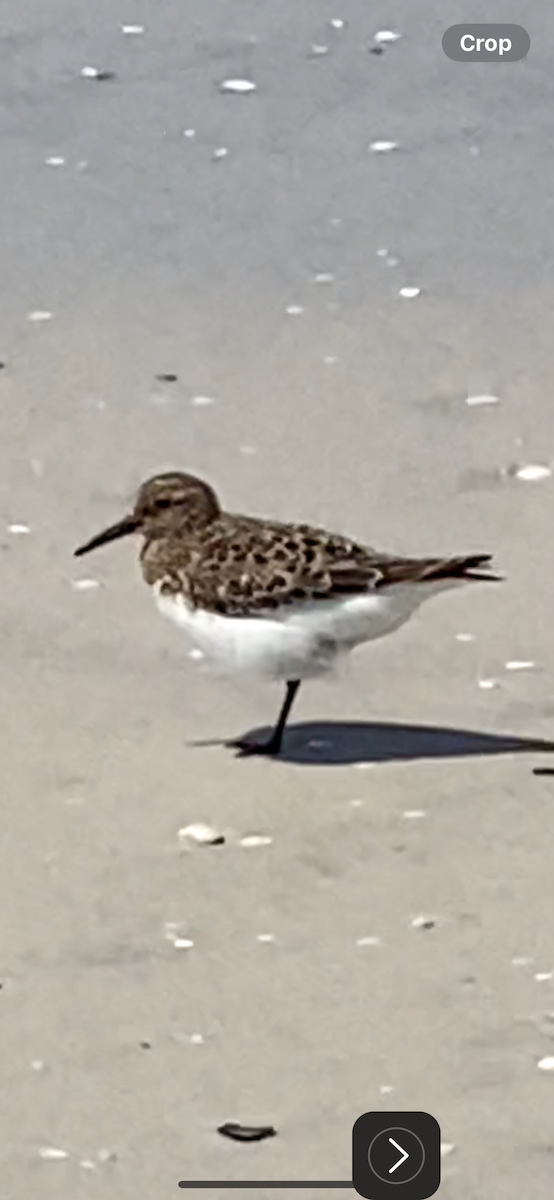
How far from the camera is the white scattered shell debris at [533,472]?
406 inches

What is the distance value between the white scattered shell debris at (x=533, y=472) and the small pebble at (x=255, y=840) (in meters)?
2.68

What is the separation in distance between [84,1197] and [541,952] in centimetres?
156

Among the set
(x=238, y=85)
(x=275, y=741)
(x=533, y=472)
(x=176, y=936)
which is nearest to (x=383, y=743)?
(x=275, y=741)

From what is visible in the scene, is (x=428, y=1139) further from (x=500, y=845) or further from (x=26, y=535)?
(x=26, y=535)

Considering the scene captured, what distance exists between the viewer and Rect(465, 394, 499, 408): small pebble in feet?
35.7

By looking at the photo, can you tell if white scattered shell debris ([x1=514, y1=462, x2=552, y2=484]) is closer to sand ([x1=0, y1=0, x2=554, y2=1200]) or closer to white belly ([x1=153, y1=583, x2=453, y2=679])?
sand ([x1=0, y1=0, x2=554, y2=1200])

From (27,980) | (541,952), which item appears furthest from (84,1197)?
(541,952)

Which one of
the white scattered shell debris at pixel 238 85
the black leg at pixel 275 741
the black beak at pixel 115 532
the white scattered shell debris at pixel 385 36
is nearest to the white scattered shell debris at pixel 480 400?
the black beak at pixel 115 532

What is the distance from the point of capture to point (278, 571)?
838 centimetres

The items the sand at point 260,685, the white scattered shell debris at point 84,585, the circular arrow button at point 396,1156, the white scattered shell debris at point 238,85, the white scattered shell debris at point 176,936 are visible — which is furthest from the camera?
the white scattered shell debris at point 238,85

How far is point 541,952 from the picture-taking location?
741 centimetres

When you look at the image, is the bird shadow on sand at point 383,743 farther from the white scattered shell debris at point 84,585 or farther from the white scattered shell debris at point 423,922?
the white scattered shell debris at point 84,585

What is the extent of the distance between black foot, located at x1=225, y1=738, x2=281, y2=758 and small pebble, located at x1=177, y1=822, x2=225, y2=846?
0.50 meters

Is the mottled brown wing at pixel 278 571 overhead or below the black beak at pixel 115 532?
overhead
